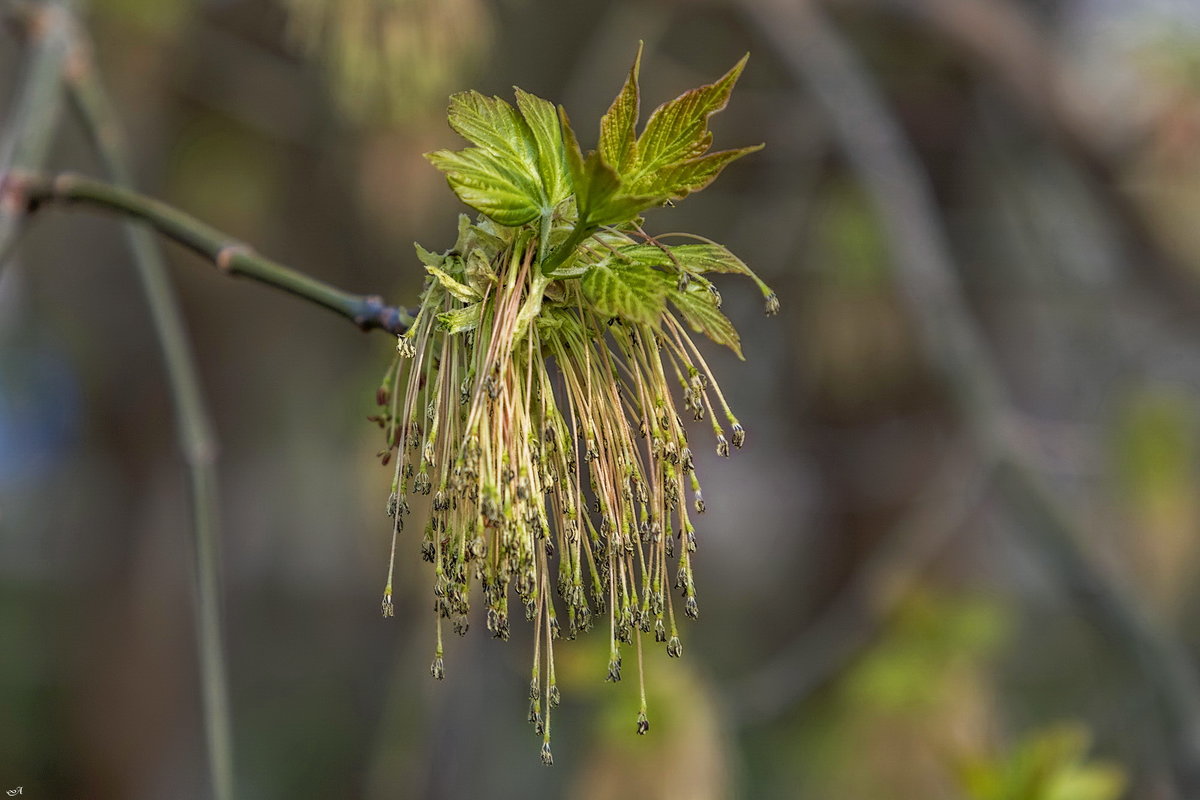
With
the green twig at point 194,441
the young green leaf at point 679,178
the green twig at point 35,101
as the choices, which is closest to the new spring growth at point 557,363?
the young green leaf at point 679,178

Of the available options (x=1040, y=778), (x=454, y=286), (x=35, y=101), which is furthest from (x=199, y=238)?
(x=1040, y=778)

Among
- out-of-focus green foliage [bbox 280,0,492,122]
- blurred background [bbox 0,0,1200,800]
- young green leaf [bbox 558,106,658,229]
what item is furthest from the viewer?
blurred background [bbox 0,0,1200,800]

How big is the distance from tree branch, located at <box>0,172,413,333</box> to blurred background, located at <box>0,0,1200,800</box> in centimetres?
97

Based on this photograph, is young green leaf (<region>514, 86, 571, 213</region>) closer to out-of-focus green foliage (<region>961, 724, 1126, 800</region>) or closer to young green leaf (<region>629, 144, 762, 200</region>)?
young green leaf (<region>629, 144, 762, 200</region>)

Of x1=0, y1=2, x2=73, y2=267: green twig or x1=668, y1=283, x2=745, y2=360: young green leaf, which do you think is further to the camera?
x1=0, y1=2, x2=73, y2=267: green twig

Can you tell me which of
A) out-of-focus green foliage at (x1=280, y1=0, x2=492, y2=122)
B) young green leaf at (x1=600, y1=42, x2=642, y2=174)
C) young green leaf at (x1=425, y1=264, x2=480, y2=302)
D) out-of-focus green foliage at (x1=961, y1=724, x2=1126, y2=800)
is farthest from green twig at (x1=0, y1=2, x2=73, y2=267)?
out-of-focus green foliage at (x1=961, y1=724, x2=1126, y2=800)

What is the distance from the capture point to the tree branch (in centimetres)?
71

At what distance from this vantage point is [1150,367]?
12.0 feet

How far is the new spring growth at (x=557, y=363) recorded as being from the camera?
2.02 feet

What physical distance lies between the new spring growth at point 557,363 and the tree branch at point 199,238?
5 cm

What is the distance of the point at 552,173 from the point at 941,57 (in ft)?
9.94

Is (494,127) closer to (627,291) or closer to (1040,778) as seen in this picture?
(627,291)

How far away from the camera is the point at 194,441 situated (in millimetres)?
1045

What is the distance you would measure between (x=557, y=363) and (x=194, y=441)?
1.71 feet
